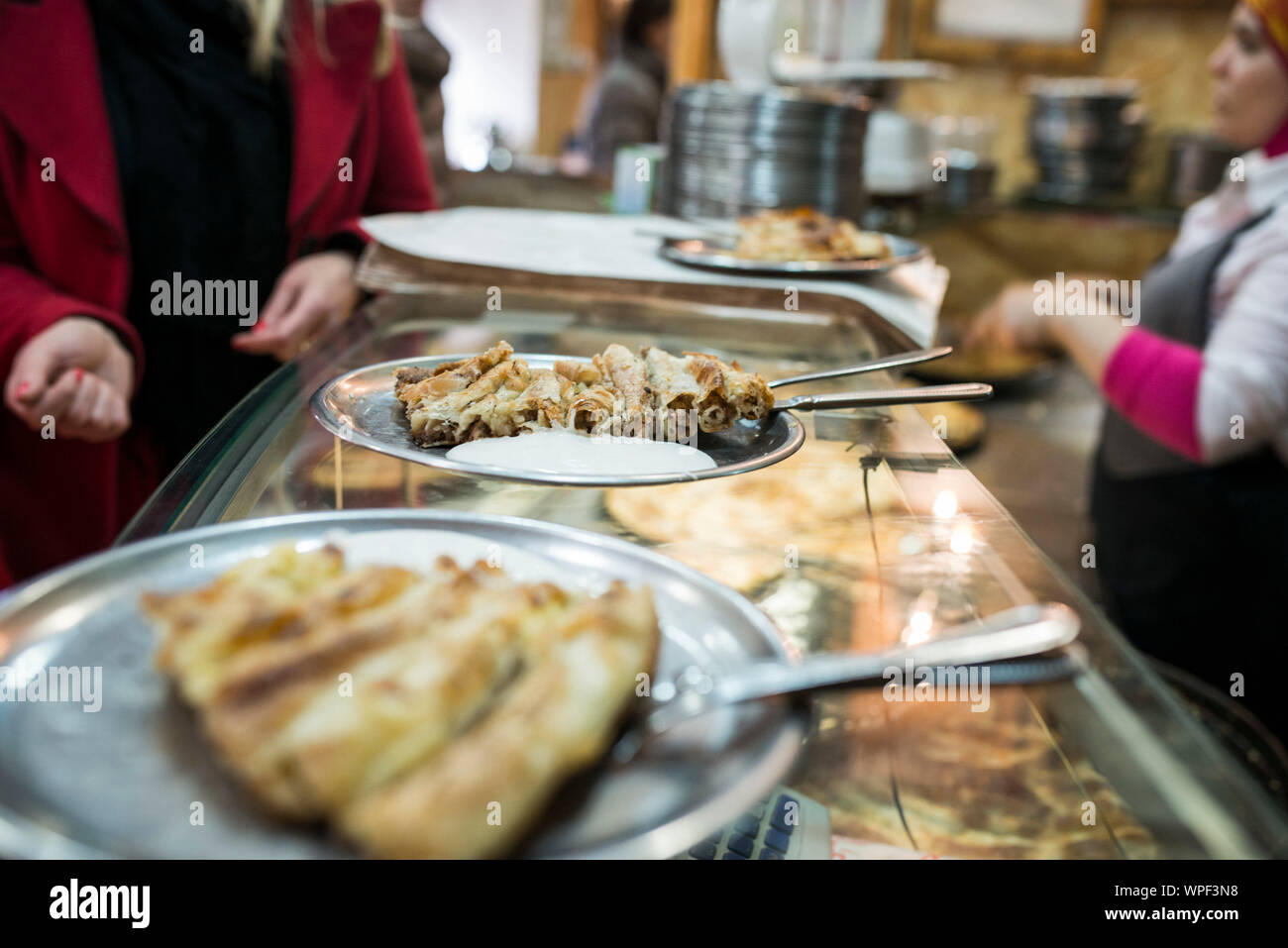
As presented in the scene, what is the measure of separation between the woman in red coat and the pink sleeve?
1552mm

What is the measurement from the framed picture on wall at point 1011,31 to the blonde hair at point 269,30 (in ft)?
11.4

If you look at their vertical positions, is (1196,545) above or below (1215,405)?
below

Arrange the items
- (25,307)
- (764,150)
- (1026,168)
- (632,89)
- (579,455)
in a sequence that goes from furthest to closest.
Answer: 1. (632,89)
2. (1026,168)
3. (764,150)
4. (25,307)
5. (579,455)

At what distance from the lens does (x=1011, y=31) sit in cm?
448

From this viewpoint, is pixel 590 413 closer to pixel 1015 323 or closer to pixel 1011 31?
pixel 1015 323

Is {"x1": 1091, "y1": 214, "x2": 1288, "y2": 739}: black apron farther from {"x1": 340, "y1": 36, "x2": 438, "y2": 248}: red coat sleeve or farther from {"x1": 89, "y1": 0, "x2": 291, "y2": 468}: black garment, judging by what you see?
{"x1": 89, "y1": 0, "x2": 291, "y2": 468}: black garment

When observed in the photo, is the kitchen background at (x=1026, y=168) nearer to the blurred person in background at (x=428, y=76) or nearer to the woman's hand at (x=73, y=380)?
the blurred person in background at (x=428, y=76)

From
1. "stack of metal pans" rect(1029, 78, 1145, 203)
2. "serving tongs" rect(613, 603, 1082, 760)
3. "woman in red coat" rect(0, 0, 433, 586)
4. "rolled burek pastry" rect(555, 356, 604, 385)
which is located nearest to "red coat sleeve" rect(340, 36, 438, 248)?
"woman in red coat" rect(0, 0, 433, 586)

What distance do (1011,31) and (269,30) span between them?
12.6 ft

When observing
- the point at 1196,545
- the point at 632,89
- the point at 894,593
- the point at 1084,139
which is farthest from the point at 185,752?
the point at 632,89

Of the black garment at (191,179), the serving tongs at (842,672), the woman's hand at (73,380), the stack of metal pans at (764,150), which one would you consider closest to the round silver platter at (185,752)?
the serving tongs at (842,672)

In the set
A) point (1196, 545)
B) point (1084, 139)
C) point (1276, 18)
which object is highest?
point (1276, 18)

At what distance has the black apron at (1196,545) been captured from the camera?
6.95 ft

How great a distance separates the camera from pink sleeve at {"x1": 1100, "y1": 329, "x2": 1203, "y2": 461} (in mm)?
1979
